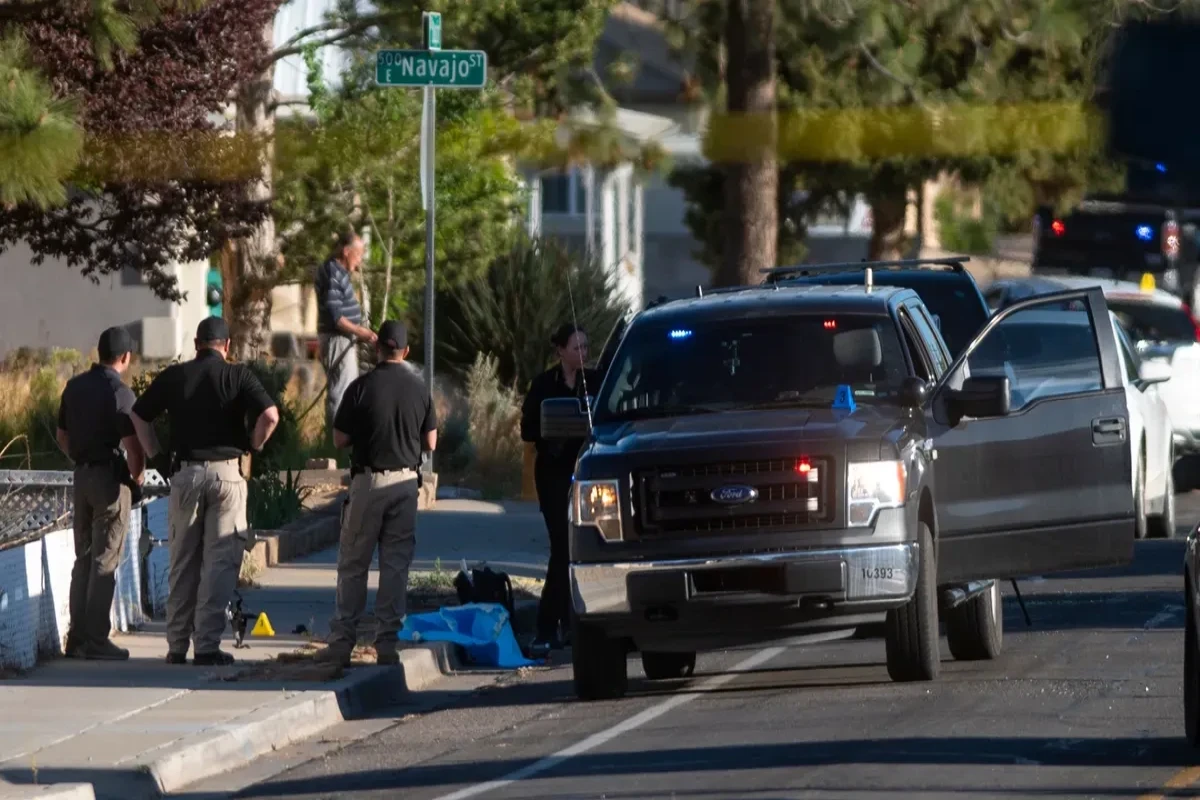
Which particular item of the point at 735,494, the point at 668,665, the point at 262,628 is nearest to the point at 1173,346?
the point at 668,665

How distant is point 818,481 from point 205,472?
3475mm

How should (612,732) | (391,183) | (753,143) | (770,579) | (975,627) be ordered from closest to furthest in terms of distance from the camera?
1. (612,732)
2. (770,579)
3. (975,627)
4. (753,143)
5. (391,183)

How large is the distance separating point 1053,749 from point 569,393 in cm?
448

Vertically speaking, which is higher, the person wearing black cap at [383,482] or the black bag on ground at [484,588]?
the person wearing black cap at [383,482]

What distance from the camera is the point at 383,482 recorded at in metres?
12.0

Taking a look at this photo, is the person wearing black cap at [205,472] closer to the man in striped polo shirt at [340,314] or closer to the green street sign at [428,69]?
the green street sign at [428,69]

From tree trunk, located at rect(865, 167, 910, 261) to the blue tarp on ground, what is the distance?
2552 centimetres

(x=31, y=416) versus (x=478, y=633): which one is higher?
(x=31, y=416)

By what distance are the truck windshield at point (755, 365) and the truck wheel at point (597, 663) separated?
45.3 inches

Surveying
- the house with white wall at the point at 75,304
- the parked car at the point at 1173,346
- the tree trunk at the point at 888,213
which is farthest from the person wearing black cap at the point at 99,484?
the tree trunk at the point at 888,213

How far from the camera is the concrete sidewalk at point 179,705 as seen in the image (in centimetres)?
930

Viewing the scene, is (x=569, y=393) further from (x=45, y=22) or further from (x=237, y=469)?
(x=45, y=22)

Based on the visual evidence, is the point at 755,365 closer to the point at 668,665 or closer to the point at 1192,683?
the point at 668,665

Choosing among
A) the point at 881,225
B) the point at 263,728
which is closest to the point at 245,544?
the point at 263,728
